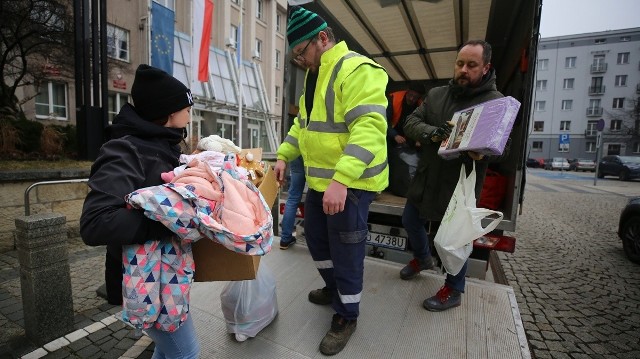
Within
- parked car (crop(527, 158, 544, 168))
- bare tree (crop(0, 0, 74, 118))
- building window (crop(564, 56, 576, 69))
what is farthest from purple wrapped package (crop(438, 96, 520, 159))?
building window (crop(564, 56, 576, 69))

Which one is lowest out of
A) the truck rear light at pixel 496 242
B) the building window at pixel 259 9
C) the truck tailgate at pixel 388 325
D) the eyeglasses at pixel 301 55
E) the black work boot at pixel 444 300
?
the truck tailgate at pixel 388 325

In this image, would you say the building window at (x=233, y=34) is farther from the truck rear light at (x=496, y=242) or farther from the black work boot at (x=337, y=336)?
the black work boot at (x=337, y=336)

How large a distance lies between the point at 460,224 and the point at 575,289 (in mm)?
2826

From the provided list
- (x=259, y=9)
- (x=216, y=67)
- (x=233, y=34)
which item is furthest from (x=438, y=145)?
(x=259, y=9)

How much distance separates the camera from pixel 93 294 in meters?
3.36

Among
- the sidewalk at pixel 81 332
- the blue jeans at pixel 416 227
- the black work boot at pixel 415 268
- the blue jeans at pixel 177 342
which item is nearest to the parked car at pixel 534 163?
the black work boot at pixel 415 268

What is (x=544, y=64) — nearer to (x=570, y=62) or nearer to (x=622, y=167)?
(x=570, y=62)

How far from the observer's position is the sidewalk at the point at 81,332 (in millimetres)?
2402

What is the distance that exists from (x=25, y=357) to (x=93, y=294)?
1.07 m

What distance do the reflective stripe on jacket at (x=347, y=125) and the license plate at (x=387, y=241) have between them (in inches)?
51.1

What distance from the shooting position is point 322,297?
2688mm

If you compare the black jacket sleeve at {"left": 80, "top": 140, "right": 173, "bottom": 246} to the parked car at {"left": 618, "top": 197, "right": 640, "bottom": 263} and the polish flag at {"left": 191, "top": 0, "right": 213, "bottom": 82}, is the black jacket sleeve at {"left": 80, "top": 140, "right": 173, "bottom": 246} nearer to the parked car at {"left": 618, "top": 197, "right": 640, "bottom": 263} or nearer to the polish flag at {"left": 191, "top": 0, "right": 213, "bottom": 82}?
the parked car at {"left": 618, "top": 197, "right": 640, "bottom": 263}

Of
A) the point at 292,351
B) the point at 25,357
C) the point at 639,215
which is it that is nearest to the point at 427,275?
the point at 292,351

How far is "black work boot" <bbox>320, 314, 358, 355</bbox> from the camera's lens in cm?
210
